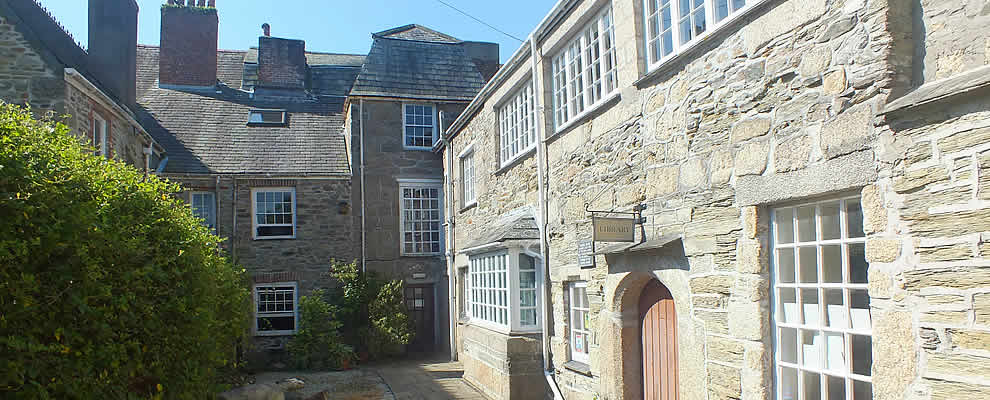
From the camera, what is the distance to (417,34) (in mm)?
21516

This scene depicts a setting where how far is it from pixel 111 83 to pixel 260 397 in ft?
30.1

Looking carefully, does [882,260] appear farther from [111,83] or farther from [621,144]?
[111,83]

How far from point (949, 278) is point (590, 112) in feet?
16.6

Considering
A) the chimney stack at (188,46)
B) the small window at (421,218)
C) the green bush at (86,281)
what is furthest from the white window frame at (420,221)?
the green bush at (86,281)

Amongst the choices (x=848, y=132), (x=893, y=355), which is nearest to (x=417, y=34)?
(x=848, y=132)

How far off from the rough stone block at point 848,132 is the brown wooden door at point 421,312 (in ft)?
51.4

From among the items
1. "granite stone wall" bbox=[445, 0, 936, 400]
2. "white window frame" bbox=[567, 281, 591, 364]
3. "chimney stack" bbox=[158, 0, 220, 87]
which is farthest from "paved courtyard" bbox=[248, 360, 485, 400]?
"chimney stack" bbox=[158, 0, 220, 87]

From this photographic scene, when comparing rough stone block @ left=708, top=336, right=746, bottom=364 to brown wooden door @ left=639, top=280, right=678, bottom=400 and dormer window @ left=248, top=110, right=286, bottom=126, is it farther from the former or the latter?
dormer window @ left=248, top=110, right=286, bottom=126

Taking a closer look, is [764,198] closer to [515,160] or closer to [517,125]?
[515,160]

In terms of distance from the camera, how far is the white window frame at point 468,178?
50.0 feet

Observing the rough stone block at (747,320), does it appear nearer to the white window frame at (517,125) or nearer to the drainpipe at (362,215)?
the white window frame at (517,125)

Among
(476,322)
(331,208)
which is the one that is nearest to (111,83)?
(331,208)

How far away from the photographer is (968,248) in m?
3.81

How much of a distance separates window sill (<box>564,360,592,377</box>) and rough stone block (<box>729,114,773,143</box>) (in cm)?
402
